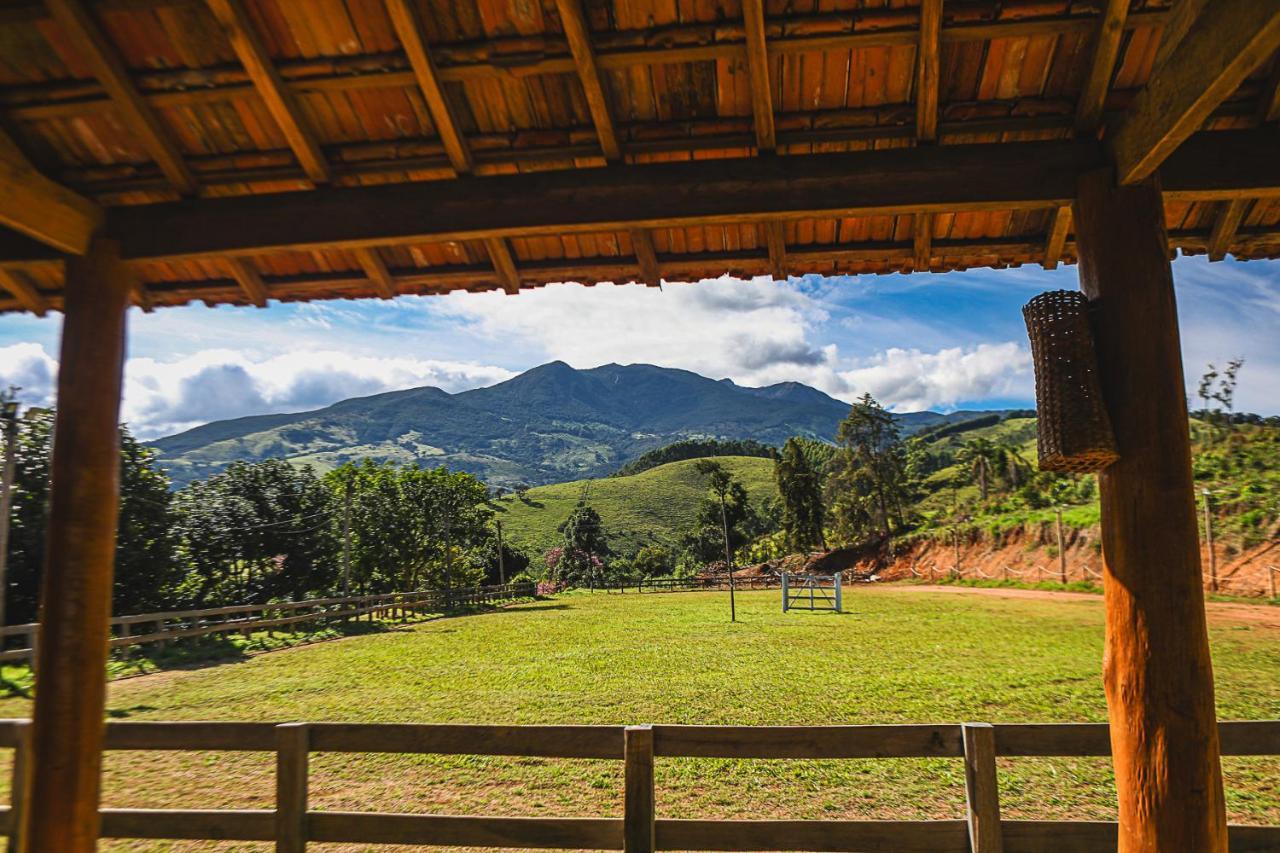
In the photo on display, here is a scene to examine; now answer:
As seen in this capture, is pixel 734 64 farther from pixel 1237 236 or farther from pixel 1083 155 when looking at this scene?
pixel 1237 236

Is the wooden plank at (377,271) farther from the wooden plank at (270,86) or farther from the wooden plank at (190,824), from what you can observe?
the wooden plank at (190,824)

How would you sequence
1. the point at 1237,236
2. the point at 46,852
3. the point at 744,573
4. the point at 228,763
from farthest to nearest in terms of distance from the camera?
the point at 744,573 < the point at 228,763 < the point at 1237,236 < the point at 46,852

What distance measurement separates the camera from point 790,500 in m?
67.1

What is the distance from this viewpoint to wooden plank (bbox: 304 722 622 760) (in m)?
3.86

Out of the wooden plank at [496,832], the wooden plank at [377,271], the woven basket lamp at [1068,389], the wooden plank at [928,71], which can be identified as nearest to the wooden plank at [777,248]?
the wooden plank at [928,71]

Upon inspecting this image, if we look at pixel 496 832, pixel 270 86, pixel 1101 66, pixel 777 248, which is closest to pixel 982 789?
pixel 496 832

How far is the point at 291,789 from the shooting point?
13.0 ft

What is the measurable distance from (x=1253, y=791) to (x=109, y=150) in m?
9.85

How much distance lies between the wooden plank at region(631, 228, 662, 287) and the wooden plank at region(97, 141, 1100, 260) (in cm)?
33

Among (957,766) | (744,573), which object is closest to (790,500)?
(744,573)

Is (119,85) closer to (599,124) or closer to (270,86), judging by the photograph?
(270,86)

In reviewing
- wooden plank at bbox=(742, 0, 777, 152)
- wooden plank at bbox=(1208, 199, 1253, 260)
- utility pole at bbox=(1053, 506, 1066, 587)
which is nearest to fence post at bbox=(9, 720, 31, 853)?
wooden plank at bbox=(742, 0, 777, 152)

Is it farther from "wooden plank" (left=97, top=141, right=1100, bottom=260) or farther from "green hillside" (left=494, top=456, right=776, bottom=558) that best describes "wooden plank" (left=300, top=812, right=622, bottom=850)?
"green hillside" (left=494, top=456, right=776, bottom=558)

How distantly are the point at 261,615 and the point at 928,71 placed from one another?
30.2 metres
